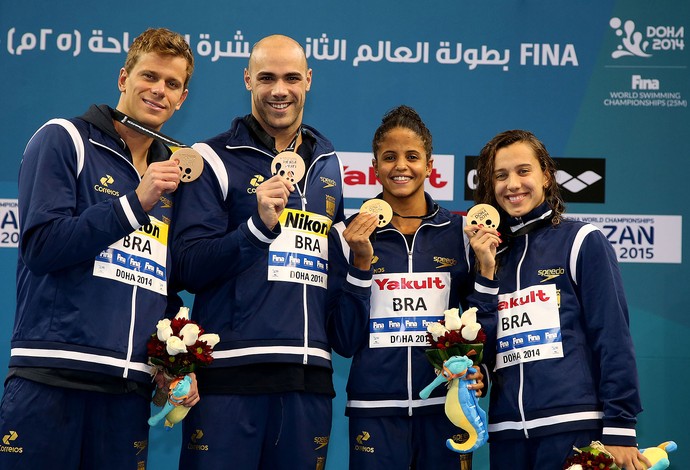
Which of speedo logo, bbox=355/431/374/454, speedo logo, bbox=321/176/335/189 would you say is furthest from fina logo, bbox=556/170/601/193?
speedo logo, bbox=355/431/374/454

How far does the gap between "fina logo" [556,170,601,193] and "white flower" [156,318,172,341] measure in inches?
115

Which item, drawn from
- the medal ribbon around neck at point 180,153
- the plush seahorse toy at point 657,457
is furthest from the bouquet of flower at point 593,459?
the medal ribbon around neck at point 180,153

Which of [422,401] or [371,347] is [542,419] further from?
[371,347]

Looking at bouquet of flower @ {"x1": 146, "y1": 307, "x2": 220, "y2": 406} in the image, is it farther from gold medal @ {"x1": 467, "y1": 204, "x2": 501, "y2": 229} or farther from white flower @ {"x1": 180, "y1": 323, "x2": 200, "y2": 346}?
gold medal @ {"x1": 467, "y1": 204, "x2": 501, "y2": 229}

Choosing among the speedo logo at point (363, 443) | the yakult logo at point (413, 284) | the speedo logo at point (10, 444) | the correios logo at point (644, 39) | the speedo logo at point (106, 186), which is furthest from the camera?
the correios logo at point (644, 39)

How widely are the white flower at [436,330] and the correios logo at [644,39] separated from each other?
2784 mm

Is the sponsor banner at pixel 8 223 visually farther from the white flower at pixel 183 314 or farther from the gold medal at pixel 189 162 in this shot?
the white flower at pixel 183 314

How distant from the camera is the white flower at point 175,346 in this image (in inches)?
118

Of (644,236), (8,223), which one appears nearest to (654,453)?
(644,236)

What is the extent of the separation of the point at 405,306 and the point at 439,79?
2.23 m

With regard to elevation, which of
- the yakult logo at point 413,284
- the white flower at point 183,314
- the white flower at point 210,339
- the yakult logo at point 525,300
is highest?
the yakult logo at point 413,284

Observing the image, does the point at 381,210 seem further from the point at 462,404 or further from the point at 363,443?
the point at 363,443

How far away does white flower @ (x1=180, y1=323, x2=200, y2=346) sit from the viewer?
3.07 meters

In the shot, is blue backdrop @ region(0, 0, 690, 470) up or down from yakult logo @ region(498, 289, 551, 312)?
up
